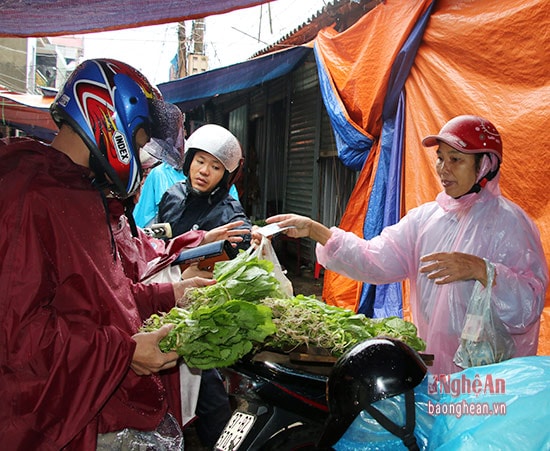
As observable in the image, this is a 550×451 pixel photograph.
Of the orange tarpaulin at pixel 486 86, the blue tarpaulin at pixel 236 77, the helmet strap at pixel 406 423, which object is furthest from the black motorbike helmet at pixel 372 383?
the blue tarpaulin at pixel 236 77

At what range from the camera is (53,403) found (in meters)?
1.61

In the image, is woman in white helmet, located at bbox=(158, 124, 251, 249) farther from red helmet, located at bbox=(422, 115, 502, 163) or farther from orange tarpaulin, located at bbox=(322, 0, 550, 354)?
orange tarpaulin, located at bbox=(322, 0, 550, 354)

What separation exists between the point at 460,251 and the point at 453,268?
432 mm

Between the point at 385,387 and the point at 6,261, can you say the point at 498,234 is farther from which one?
the point at 6,261

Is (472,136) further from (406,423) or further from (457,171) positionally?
(406,423)

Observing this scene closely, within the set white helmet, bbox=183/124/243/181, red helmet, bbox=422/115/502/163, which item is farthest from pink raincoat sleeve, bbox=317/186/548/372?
white helmet, bbox=183/124/243/181

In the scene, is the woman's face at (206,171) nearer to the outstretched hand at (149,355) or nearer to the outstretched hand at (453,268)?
the outstretched hand at (453,268)

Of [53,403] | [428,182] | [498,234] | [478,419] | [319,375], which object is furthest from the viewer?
[428,182]

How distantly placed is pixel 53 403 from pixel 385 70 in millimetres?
4291

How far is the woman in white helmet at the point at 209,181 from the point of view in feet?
12.7

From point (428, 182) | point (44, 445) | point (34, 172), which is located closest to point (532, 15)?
point (428, 182)

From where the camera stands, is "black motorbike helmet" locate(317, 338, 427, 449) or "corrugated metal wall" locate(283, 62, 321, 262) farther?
"corrugated metal wall" locate(283, 62, 321, 262)

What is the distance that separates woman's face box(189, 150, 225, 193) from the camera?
12.7 ft

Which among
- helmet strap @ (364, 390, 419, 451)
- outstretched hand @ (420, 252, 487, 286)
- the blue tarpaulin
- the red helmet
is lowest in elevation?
helmet strap @ (364, 390, 419, 451)
